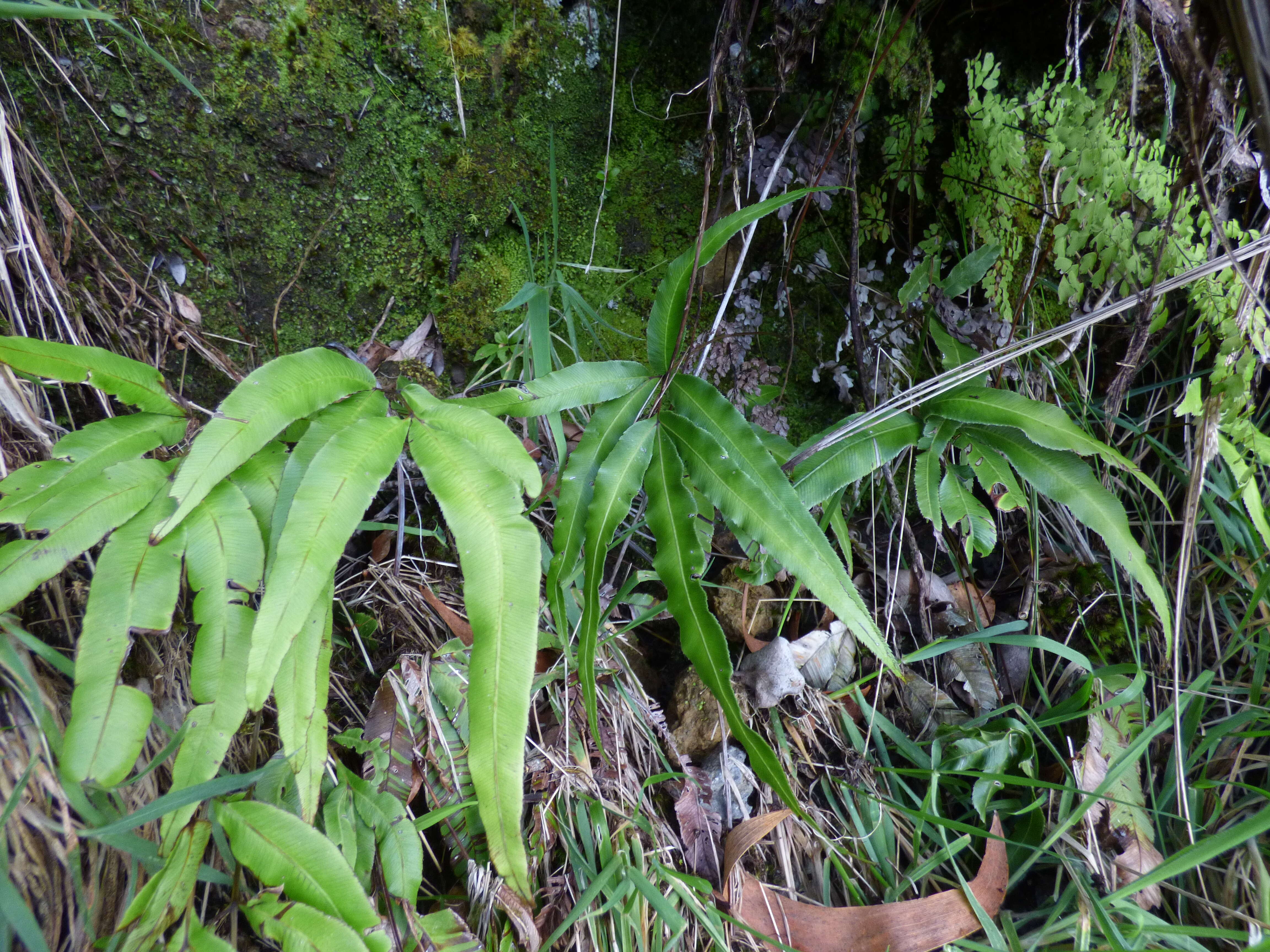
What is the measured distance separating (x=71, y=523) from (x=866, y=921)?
4.30 feet

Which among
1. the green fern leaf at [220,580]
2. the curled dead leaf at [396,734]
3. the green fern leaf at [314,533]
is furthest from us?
the curled dead leaf at [396,734]

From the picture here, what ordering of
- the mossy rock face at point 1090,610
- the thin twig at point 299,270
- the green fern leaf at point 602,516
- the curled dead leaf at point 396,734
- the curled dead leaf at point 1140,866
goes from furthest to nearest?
the mossy rock face at point 1090,610
the thin twig at point 299,270
the curled dead leaf at point 1140,866
the curled dead leaf at point 396,734
the green fern leaf at point 602,516

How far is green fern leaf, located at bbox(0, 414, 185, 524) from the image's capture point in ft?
2.56

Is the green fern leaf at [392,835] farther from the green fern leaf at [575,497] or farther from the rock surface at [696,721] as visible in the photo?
the rock surface at [696,721]

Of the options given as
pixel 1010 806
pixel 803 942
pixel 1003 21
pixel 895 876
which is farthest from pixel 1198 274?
pixel 803 942

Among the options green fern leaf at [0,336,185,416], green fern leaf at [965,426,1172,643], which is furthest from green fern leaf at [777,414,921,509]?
green fern leaf at [0,336,185,416]

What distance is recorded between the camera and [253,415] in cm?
78

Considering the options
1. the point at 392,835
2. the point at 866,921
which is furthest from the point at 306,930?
the point at 866,921

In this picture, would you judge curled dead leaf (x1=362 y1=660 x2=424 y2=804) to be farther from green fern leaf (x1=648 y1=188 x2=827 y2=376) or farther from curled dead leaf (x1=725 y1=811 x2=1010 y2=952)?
green fern leaf (x1=648 y1=188 x2=827 y2=376)

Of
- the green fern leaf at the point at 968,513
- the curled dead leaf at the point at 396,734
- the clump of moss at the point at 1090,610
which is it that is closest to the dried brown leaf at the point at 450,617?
the curled dead leaf at the point at 396,734

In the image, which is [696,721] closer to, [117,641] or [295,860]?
[295,860]

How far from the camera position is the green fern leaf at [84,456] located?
0.78 metres

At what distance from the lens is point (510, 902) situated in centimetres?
96

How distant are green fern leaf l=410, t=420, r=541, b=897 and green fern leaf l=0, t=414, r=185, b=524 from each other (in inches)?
14.8
